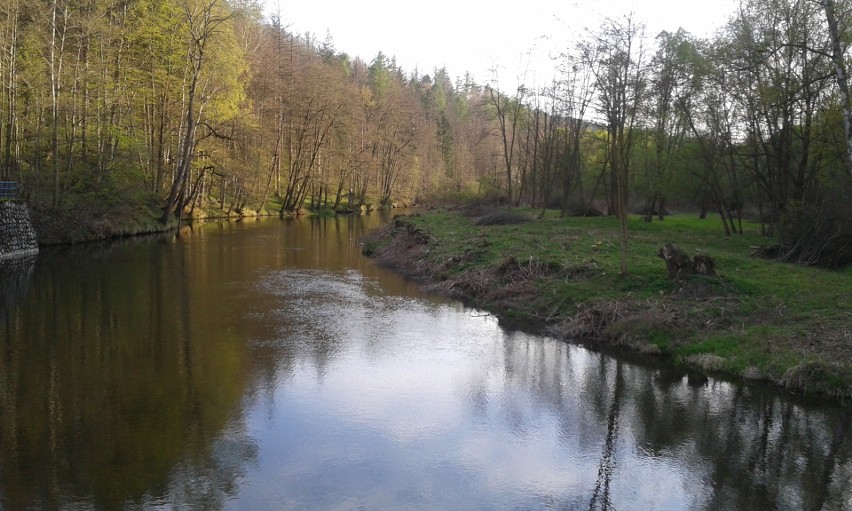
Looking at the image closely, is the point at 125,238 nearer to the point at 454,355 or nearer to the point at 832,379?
the point at 454,355

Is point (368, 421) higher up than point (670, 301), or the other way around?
point (670, 301)

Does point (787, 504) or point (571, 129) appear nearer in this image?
point (787, 504)

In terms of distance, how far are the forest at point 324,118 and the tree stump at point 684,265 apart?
1.86 metres

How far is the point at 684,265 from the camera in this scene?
1455 cm

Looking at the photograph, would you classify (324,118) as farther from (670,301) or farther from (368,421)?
(368,421)

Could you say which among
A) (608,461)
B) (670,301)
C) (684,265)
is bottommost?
(608,461)

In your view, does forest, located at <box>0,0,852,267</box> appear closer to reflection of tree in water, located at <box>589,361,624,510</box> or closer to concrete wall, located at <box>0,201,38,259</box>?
concrete wall, located at <box>0,201,38,259</box>

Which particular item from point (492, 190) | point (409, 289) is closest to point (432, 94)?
point (492, 190)

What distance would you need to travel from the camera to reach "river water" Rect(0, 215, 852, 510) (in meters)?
6.28

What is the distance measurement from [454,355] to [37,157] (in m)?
25.0

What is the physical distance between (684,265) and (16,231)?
24.8 m

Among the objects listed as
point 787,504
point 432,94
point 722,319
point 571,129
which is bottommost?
point 787,504

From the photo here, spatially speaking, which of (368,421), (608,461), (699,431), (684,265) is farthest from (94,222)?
(699,431)

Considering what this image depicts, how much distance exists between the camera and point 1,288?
1719cm
